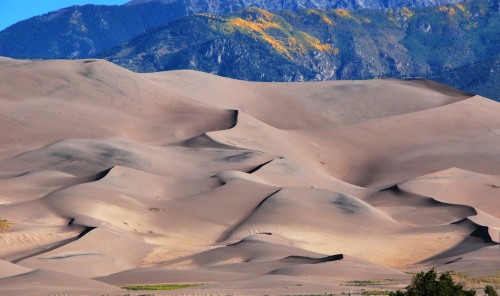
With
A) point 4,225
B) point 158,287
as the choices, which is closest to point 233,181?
point 4,225

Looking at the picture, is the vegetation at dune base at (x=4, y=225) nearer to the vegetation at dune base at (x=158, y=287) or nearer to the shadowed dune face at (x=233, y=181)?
the shadowed dune face at (x=233, y=181)

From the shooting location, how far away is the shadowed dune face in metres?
44.9

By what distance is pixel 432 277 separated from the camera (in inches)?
1031

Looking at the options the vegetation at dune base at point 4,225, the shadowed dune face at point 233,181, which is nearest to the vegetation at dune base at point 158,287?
the shadowed dune face at point 233,181

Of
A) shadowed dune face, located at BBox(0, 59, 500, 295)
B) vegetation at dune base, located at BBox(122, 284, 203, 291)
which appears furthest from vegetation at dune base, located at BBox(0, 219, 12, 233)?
vegetation at dune base, located at BBox(122, 284, 203, 291)

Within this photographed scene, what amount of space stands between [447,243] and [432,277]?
1205 inches

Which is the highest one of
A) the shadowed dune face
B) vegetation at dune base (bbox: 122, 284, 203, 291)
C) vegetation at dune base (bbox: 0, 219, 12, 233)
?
vegetation at dune base (bbox: 122, 284, 203, 291)

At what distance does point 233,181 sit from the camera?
67.1 m

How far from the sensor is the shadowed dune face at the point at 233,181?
147 feet

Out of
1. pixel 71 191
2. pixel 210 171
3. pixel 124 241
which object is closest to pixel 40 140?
pixel 210 171

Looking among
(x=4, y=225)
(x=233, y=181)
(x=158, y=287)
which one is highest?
(x=158, y=287)

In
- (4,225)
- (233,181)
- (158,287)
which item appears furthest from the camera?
(233,181)

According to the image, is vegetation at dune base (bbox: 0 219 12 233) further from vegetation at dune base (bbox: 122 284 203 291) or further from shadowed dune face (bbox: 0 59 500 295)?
vegetation at dune base (bbox: 122 284 203 291)

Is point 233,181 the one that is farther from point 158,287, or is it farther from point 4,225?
point 158,287
